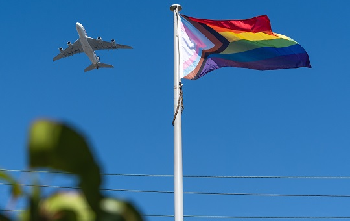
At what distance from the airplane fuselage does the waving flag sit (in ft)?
93.0

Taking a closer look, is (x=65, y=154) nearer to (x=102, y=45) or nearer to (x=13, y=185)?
(x=13, y=185)

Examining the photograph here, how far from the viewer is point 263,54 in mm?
9352

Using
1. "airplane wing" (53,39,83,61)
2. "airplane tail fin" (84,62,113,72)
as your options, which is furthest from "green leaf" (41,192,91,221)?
"airplane tail fin" (84,62,113,72)

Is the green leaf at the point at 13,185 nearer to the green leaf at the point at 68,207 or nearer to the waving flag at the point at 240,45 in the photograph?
the green leaf at the point at 68,207

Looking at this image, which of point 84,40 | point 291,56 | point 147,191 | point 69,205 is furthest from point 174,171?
point 84,40

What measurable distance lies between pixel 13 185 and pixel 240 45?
8969mm

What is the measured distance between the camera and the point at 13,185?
19.0 inches

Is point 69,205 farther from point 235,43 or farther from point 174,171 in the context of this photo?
point 235,43

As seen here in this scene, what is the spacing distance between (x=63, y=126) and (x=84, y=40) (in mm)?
37419

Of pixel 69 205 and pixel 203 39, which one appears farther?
pixel 203 39

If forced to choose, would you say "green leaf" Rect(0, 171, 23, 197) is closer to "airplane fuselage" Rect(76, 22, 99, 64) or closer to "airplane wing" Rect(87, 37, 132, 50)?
"airplane wing" Rect(87, 37, 132, 50)

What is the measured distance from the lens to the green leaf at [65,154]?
45cm

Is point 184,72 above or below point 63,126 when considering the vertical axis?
above

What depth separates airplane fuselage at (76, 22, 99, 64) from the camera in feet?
122
